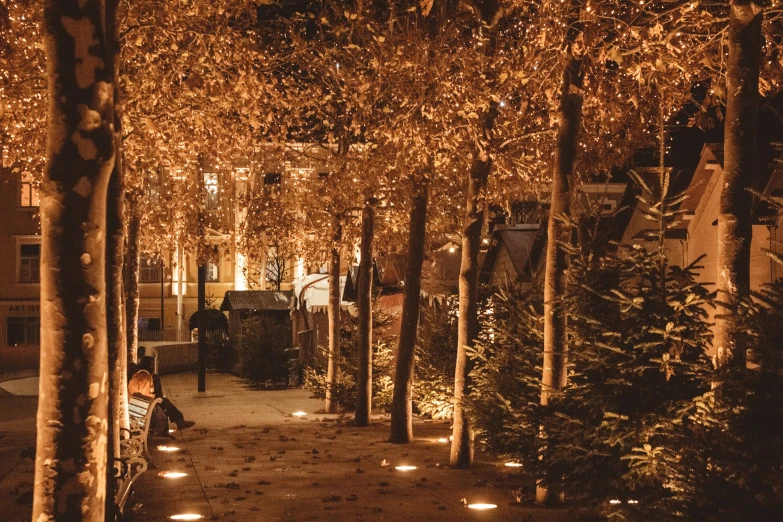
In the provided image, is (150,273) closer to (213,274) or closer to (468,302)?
(213,274)

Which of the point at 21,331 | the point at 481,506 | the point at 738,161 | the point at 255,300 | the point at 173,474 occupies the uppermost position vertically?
the point at 738,161

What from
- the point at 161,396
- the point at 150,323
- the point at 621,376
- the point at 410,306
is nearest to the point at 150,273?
the point at 150,323

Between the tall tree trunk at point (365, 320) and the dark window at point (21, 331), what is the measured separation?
127ft

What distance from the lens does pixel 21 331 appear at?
2121 inches

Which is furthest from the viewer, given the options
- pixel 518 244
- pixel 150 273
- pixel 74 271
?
pixel 150 273

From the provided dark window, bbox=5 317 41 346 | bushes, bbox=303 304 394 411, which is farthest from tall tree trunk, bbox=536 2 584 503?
dark window, bbox=5 317 41 346

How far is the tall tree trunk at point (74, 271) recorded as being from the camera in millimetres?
6230

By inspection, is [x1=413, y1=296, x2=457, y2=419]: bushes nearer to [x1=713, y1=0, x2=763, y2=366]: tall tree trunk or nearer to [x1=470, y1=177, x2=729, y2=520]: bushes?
[x1=470, y1=177, x2=729, y2=520]: bushes

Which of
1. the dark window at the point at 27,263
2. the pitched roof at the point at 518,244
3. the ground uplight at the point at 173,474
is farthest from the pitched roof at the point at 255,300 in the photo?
the ground uplight at the point at 173,474

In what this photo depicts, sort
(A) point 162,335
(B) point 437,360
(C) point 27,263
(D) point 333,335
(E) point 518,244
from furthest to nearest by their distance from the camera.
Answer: (A) point 162,335 < (C) point 27,263 < (E) point 518,244 < (D) point 333,335 < (B) point 437,360

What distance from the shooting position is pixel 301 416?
21.2 meters

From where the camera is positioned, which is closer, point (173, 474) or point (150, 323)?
point (173, 474)

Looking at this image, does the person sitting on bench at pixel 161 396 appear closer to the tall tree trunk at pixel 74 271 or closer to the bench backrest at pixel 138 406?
the bench backrest at pixel 138 406

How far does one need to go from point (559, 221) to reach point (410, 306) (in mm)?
5535
